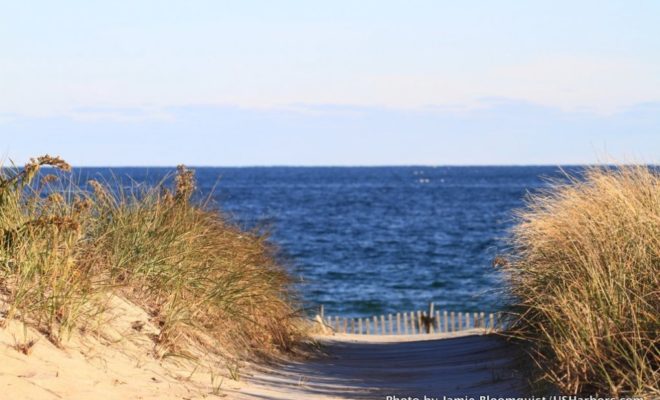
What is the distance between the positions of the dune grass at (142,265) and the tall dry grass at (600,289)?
2.89m

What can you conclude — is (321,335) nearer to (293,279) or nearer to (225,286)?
(293,279)

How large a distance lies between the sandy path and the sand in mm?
12

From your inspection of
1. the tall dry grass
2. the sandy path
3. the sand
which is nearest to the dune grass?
the sand

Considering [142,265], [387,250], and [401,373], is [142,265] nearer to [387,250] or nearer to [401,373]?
[401,373]

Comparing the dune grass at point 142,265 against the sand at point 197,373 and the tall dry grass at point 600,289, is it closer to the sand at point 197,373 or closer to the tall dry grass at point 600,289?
the sand at point 197,373

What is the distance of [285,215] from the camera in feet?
239

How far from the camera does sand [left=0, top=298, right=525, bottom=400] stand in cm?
732

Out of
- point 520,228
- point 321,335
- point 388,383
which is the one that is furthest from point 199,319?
point 321,335

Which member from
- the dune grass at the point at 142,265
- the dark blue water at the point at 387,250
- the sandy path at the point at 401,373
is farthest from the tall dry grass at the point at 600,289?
the dune grass at the point at 142,265

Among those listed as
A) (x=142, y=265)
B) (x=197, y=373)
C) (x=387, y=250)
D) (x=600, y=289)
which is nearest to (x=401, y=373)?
(x=197, y=373)

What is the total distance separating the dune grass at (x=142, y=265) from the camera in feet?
27.2

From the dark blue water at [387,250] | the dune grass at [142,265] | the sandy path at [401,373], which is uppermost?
the dune grass at [142,265]

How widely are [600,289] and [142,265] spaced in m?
4.35

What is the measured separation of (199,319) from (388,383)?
1968 millimetres
